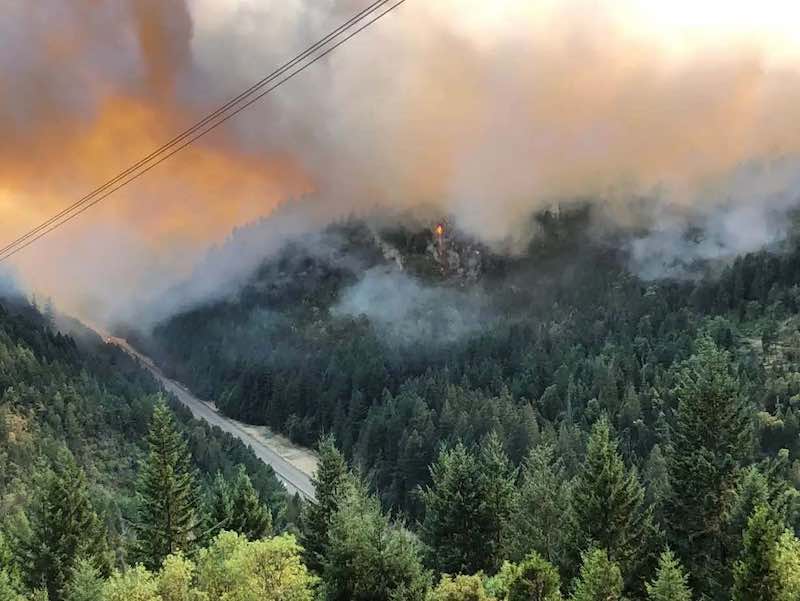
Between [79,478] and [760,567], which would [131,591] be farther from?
[760,567]

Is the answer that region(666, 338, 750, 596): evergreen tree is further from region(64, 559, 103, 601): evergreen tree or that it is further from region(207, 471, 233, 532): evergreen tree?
region(64, 559, 103, 601): evergreen tree

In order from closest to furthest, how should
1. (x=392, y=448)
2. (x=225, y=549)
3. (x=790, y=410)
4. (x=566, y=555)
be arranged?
1. (x=225, y=549)
2. (x=566, y=555)
3. (x=790, y=410)
4. (x=392, y=448)

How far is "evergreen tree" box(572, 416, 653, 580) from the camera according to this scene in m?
60.5

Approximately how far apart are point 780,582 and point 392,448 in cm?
15249

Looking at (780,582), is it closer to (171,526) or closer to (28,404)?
(171,526)

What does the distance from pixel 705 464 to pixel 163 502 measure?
5630 cm

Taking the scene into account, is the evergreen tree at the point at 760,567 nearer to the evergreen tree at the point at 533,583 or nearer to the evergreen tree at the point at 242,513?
the evergreen tree at the point at 533,583

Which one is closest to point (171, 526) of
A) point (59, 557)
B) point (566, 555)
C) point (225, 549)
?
point (59, 557)

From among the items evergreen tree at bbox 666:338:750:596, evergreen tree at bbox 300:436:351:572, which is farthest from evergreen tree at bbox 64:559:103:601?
evergreen tree at bbox 666:338:750:596

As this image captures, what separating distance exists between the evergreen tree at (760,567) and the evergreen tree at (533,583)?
1246cm

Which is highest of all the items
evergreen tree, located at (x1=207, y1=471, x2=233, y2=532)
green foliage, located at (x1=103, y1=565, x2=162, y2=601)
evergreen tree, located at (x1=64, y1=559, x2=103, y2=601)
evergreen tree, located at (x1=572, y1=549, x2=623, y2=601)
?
evergreen tree, located at (x1=572, y1=549, x2=623, y2=601)

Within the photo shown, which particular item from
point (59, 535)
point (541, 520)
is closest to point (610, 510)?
point (541, 520)

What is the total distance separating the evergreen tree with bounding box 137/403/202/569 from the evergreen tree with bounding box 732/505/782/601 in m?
52.5

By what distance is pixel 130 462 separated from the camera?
545 feet
